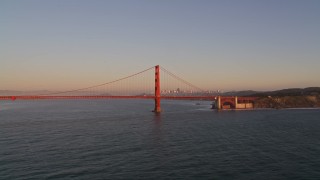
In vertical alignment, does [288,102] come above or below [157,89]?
below

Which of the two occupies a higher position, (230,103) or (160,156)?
(230,103)

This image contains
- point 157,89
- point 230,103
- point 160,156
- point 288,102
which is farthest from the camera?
point 288,102

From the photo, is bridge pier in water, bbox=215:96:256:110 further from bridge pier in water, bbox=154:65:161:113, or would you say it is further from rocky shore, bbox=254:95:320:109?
bridge pier in water, bbox=154:65:161:113

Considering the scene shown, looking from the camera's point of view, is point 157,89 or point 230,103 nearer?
point 157,89

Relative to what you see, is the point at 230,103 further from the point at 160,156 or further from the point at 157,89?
the point at 160,156

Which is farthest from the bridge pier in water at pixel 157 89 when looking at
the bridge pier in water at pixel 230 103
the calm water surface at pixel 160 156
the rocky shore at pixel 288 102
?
the calm water surface at pixel 160 156

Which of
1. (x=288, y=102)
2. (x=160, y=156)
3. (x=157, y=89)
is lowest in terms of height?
(x=160, y=156)

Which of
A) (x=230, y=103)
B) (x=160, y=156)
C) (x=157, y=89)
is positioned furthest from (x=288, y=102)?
(x=160, y=156)

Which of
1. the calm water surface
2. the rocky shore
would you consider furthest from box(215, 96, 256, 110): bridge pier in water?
the calm water surface

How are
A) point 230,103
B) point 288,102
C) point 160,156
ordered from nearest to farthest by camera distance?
point 160,156, point 230,103, point 288,102

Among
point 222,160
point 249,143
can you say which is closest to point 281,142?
point 249,143

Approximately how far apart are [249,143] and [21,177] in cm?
3181

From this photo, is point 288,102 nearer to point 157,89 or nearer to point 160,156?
point 157,89

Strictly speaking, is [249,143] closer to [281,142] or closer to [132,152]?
[281,142]
